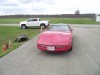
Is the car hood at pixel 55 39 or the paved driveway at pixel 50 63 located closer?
the paved driveway at pixel 50 63

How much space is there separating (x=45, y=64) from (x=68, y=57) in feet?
4.84

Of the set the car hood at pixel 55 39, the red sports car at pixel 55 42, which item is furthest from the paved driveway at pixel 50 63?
the car hood at pixel 55 39

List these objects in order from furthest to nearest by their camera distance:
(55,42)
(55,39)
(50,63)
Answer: (55,39) < (55,42) < (50,63)

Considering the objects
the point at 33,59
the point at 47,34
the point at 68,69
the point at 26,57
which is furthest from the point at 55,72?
the point at 47,34

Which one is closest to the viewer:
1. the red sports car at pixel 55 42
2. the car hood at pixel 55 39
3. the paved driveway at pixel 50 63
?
the paved driveway at pixel 50 63

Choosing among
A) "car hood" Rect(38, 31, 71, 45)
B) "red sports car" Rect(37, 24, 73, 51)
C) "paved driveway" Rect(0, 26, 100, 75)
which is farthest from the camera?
"car hood" Rect(38, 31, 71, 45)

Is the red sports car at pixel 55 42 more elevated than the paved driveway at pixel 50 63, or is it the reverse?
the red sports car at pixel 55 42

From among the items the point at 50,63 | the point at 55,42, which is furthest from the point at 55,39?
the point at 50,63

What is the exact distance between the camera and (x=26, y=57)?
745cm

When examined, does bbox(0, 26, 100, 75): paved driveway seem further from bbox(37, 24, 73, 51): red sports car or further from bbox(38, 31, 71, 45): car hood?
bbox(38, 31, 71, 45): car hood

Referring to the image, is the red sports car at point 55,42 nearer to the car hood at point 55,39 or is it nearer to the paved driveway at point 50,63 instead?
the car hood at point 55,39

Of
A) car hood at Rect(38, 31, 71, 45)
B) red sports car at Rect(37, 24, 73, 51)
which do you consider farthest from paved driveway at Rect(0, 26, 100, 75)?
car hood at Rect(38, 31, 71, 45)

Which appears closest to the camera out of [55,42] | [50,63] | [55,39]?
[50,63]

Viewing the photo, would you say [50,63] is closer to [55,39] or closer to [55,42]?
[55,42]
